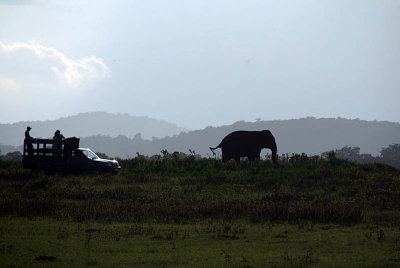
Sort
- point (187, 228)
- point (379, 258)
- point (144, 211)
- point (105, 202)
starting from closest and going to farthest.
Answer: point (379, 258)
point (187, 228)
point (144, 211)
point (105, 202)

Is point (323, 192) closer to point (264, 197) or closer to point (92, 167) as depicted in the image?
point (264, 197)

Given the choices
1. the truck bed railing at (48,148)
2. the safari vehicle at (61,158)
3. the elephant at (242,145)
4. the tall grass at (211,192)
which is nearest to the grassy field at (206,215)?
the tall grass at (211,192)

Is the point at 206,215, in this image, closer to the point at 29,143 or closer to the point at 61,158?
the point at 61,158

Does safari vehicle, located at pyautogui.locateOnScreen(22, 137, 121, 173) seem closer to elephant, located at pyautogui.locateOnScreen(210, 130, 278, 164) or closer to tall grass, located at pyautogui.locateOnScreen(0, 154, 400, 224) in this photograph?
tall grass, located at pyautogui.locateOnScreen(0, 154, 400, 224)

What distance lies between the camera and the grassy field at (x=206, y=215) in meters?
13.6

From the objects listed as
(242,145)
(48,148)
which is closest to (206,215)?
(48,148)

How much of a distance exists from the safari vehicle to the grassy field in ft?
1.95

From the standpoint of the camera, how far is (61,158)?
30781 millimetres

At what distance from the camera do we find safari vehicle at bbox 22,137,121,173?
30.4 m

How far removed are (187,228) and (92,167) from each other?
14.7 meters

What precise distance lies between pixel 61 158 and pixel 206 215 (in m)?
13.1

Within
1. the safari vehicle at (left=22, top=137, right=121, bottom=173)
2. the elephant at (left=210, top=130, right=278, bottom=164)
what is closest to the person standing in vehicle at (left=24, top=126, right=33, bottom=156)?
the safari vehicle at (left=22, top=137, right=121, bottom=173)

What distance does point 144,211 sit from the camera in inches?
794

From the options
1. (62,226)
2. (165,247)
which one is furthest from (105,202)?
(165,247)
